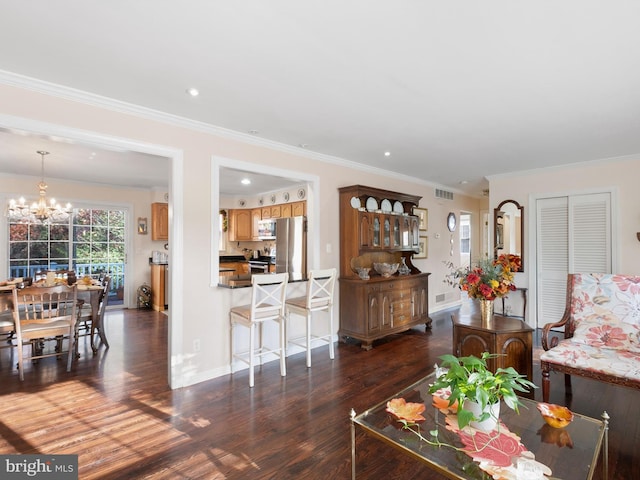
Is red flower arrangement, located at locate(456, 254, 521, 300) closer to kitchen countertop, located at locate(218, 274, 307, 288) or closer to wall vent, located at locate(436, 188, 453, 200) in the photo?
kitchen countertop, located at locate(218, 274, 307, 288)

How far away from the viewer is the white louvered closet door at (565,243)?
4707 mm

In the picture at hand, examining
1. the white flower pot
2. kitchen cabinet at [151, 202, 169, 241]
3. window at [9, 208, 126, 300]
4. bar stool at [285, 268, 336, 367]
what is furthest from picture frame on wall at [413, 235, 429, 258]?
window at [9, 208, 126, 300]

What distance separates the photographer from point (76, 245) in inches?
249

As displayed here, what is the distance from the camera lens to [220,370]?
3383mm

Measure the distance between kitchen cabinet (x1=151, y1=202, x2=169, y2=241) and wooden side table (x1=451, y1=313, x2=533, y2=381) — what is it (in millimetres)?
5899

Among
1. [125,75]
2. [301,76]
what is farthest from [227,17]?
[125,75]

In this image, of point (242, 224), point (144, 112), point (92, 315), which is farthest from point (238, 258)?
point (144, 112)

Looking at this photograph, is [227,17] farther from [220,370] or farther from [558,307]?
[558,307]

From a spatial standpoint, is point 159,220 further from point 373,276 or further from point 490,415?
point 490,415

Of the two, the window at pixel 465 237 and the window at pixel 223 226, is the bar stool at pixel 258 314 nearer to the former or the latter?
the window at pixel 223 226

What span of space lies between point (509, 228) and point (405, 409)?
4785mm

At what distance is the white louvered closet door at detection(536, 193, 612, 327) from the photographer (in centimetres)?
471

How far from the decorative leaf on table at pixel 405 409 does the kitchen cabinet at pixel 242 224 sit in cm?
636

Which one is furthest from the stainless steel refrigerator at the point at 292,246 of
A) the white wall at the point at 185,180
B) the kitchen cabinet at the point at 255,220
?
the white wall at the point at 185,180
